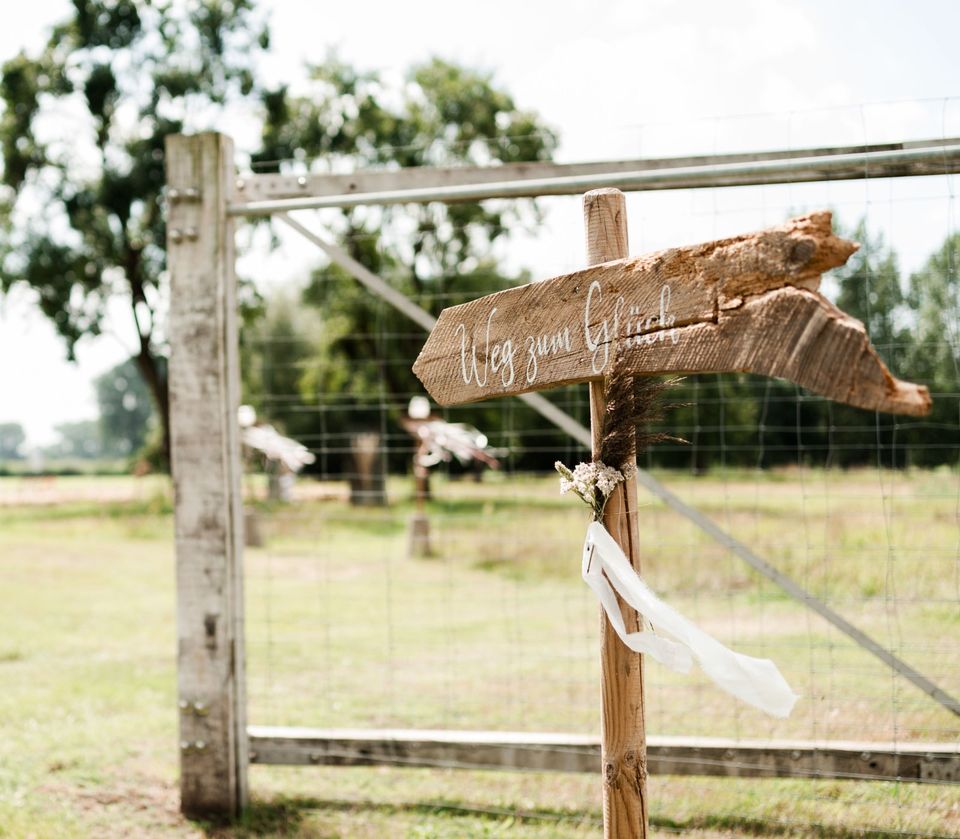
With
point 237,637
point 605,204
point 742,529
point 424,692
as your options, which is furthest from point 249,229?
point 605,204

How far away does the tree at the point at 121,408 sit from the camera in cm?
9644

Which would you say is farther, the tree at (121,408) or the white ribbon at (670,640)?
the tree at (121,408)

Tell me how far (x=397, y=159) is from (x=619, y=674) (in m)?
25.7

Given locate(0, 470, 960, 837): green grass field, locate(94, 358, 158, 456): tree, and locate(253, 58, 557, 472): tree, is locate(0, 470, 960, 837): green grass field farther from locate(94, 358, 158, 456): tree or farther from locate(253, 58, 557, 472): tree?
locate(94, 358, 158, 456): tree

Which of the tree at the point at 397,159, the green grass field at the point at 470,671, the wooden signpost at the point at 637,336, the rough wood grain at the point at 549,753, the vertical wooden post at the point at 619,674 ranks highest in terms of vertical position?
the tree at the point at 397,159

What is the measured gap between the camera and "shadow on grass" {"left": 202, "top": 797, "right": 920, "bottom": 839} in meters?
3.53

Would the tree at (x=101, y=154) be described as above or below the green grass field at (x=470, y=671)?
above

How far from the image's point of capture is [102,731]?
5.04 metres

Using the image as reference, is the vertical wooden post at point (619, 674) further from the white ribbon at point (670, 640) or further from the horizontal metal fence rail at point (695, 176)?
the horizontal metal fence rail at point (695, 176)

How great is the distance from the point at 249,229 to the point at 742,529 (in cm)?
1617

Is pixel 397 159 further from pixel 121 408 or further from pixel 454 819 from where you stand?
pixel 121 408

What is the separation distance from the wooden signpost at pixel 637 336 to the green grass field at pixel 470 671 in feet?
4.12

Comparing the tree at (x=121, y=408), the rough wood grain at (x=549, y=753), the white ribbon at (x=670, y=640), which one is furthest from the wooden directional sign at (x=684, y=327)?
the tree at (x=121, y=408)

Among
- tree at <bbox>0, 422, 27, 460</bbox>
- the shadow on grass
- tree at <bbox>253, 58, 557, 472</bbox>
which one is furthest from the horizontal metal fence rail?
tree at <bbox>0, 422, 27, 460</bbox>
